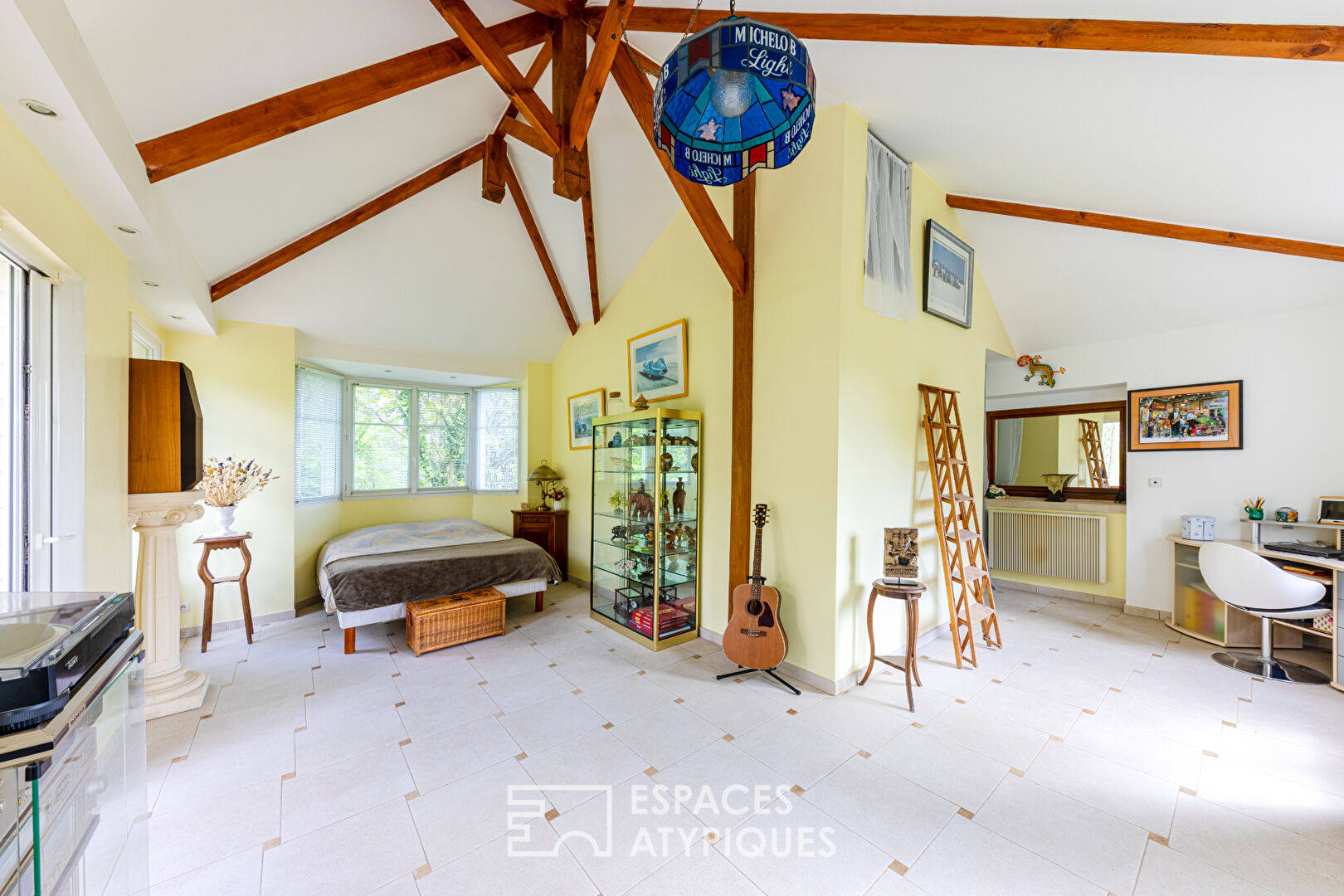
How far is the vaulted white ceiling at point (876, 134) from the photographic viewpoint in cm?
228

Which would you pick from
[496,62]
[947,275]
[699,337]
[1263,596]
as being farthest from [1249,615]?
[496,62]

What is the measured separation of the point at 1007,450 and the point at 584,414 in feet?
16.4

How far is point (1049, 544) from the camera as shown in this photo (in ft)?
17.3

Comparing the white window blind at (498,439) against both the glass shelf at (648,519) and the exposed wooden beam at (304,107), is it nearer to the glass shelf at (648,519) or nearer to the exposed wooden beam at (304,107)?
the glass shelf at (648,519)

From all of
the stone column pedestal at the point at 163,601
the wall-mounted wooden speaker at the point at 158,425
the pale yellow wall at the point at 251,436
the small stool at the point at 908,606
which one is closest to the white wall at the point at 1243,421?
the small stool at the point at 908,606

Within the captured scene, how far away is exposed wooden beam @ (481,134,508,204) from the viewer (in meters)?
3.96

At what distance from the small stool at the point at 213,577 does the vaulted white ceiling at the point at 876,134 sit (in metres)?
1.94

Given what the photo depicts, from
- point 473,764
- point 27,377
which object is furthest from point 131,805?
point 27,377

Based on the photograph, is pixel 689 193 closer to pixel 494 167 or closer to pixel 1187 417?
pixel 494 167

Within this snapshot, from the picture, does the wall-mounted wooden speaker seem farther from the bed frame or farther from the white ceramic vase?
the bed frame

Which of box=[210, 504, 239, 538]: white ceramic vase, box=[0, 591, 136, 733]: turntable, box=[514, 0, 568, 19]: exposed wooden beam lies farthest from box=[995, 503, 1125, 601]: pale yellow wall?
box=[210, 504, 239, 538]: white ceramic vase

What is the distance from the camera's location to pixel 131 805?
1.26m

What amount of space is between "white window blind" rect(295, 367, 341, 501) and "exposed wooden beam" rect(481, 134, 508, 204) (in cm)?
271

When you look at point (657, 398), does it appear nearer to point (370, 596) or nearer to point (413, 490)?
point (370, 596)
